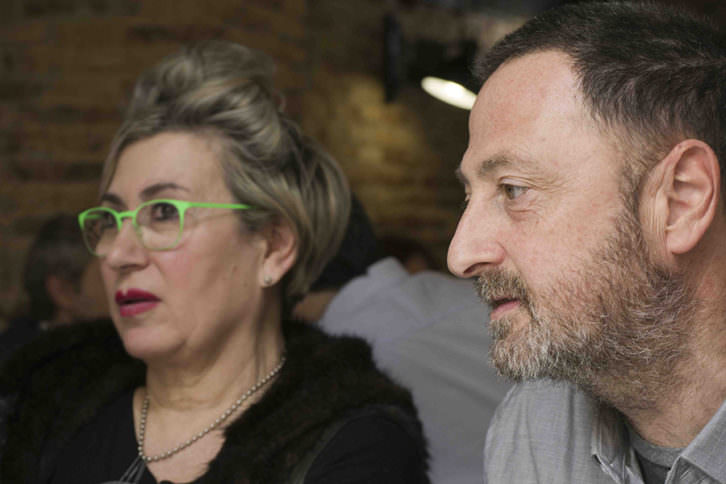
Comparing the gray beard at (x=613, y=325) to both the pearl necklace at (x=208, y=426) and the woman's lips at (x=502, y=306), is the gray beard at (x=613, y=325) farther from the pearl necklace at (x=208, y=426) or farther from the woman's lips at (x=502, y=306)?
the pearl necklace at (x=208, y=426)

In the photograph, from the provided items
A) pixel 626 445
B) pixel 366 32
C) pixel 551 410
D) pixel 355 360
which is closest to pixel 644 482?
pixel 626 445

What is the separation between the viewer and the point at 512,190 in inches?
49.0

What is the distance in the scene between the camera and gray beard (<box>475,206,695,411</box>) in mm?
1167

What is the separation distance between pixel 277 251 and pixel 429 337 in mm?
523

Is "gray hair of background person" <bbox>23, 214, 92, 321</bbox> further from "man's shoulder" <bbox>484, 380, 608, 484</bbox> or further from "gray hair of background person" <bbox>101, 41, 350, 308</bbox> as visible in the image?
"man's shoulder" <bbox>484, 380, 608, 484</bbox>

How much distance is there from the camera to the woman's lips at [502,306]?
1.24 m

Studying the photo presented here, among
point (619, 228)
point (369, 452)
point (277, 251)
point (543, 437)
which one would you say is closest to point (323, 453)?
point (369, 452)

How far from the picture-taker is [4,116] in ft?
11.0

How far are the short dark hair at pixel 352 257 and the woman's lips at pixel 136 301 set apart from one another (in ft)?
2.33

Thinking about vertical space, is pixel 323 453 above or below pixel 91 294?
above

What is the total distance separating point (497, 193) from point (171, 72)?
3.61 feet

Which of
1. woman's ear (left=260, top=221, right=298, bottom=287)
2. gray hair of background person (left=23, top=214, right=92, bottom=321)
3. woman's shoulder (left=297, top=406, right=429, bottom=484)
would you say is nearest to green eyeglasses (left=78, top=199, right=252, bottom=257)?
woman's ear (left=260, top=221, right=298, bottom=287)

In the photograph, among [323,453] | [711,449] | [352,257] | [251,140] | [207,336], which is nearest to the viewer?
[711,449]

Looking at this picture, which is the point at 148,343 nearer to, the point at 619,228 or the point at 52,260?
the point at 619,228
